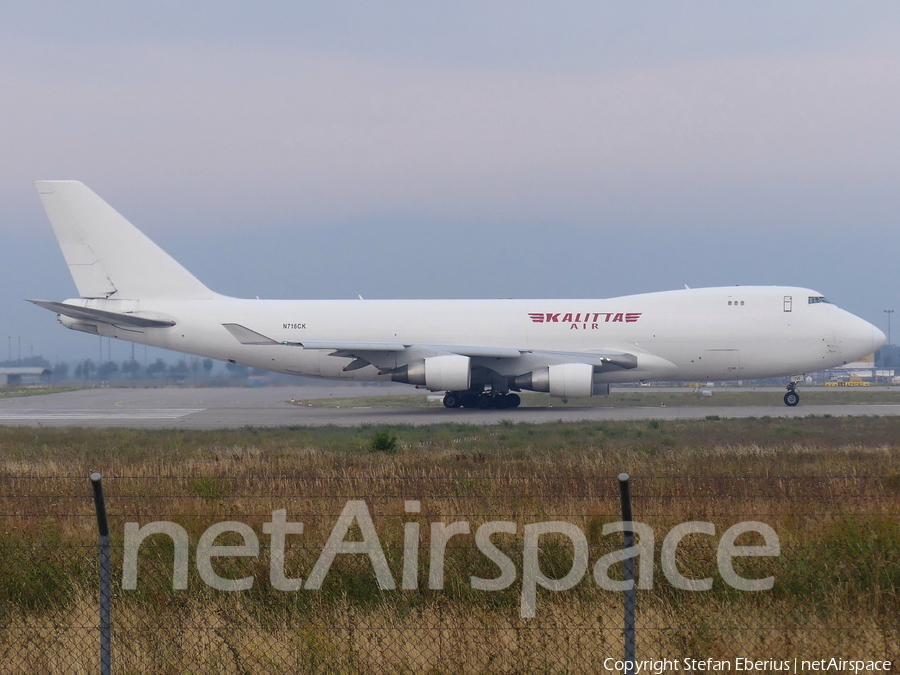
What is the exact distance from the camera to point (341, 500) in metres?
11.0

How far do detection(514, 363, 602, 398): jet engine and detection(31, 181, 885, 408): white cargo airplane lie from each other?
0.04 meters

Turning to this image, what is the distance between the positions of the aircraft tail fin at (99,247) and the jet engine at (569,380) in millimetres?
14393

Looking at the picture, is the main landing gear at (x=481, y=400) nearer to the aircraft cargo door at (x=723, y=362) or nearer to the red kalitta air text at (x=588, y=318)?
the red kalitta air text at (x=588, y=318)

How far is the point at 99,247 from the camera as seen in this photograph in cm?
3309

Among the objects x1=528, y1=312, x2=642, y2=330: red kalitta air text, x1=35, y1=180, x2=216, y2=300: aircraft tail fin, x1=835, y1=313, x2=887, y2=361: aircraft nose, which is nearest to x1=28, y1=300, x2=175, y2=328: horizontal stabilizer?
x1=35, y1=180, x2=216, y2=300: aircraft tail fin

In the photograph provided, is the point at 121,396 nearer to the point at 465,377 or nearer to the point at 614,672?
the point at 465,377

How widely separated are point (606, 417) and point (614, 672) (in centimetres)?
2110

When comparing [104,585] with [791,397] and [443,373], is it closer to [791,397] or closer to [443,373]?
[443,373]

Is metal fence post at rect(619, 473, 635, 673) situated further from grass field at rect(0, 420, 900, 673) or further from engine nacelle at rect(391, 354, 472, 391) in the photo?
engine nacelle at rect(391, 354, 472, 391)

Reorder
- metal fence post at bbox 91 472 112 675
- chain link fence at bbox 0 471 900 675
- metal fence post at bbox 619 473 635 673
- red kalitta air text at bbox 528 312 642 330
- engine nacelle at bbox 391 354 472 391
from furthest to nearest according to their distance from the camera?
red kalitta air text at bbox 528 312 642 330
engine nacelle at bbox 391 354 472 391
chain link fence at bbox 0 471 900 675
metal fence post at bbox 91 472 112 675
metal fence post at bbox 619 473 635 673

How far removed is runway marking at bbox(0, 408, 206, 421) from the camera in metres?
30.4

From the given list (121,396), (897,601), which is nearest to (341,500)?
(897,601)
